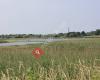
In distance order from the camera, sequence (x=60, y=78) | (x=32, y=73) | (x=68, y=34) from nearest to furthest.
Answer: (x=60, y=78), (x=32, y=73), (x=68, y=34)

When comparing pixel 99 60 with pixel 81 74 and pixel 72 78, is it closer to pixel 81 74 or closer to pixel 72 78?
pixel 72 78

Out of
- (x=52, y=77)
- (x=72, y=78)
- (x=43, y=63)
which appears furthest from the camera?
(x=43, y=63)

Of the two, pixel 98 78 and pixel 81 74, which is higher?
pixel 81 74

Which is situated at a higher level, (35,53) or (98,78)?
(35,53)

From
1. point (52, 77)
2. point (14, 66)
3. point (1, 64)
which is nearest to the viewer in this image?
point (52, 77)

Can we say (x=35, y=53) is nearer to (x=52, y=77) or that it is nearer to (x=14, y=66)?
(x=14, y=66)

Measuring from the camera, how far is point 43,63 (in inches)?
346

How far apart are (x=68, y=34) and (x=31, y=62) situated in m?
69.4

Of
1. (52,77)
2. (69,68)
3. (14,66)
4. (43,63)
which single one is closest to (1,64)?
(14,66)

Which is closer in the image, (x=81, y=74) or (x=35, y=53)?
(x=81, y=74)

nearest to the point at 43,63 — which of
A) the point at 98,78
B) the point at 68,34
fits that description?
the point at 98,78

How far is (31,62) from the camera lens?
850 cm

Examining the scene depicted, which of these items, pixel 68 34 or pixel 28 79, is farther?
pixel 68 34

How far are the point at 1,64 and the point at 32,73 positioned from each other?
Result: 2.00 meters
